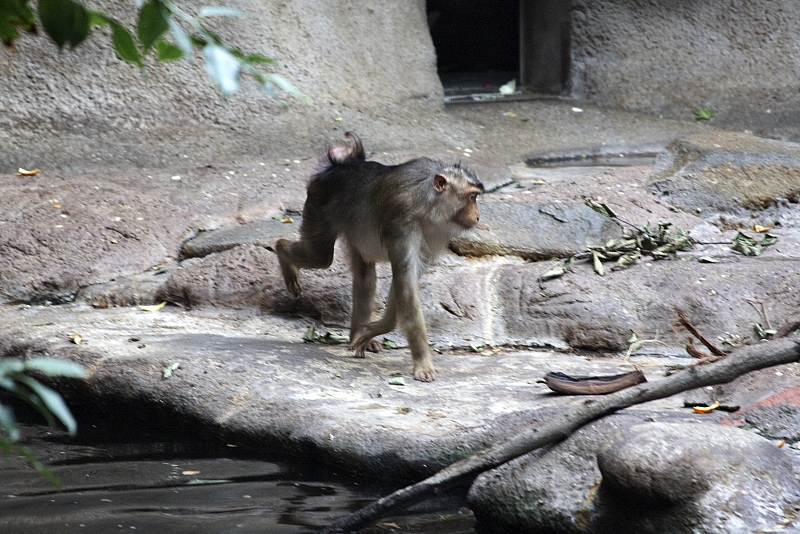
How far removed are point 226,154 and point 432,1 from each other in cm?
877

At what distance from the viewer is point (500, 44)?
58.3 ft

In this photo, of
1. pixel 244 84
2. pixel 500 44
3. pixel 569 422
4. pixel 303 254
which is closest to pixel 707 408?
pixel 569 422

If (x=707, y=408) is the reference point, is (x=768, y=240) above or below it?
below

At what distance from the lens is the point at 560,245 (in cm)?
727

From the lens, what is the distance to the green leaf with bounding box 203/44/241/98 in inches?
55.2

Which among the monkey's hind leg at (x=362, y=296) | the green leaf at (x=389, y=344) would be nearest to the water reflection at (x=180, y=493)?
the monkey's hind leg at (x=362, y=296)

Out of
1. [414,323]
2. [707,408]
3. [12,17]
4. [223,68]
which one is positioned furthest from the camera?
[414,323]

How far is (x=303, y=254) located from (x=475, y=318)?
52.1 inches

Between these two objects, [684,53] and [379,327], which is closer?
[379,327]

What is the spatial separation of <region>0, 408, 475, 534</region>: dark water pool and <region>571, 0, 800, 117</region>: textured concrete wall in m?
9.52

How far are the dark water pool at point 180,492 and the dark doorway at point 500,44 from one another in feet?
32.0

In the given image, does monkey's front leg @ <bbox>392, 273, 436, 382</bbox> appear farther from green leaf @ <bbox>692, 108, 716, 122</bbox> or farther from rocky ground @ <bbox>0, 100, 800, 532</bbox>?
green leaf @ <bbox>692, 108, 716, 122</bbox>

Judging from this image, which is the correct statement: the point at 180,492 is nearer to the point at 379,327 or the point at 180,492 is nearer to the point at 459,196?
the point at 379,327

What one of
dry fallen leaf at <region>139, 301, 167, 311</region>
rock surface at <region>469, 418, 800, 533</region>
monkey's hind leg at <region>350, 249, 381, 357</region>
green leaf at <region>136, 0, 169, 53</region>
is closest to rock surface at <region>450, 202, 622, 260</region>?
monkey's hind leg at <region>350, 249, 381, 357</region>
